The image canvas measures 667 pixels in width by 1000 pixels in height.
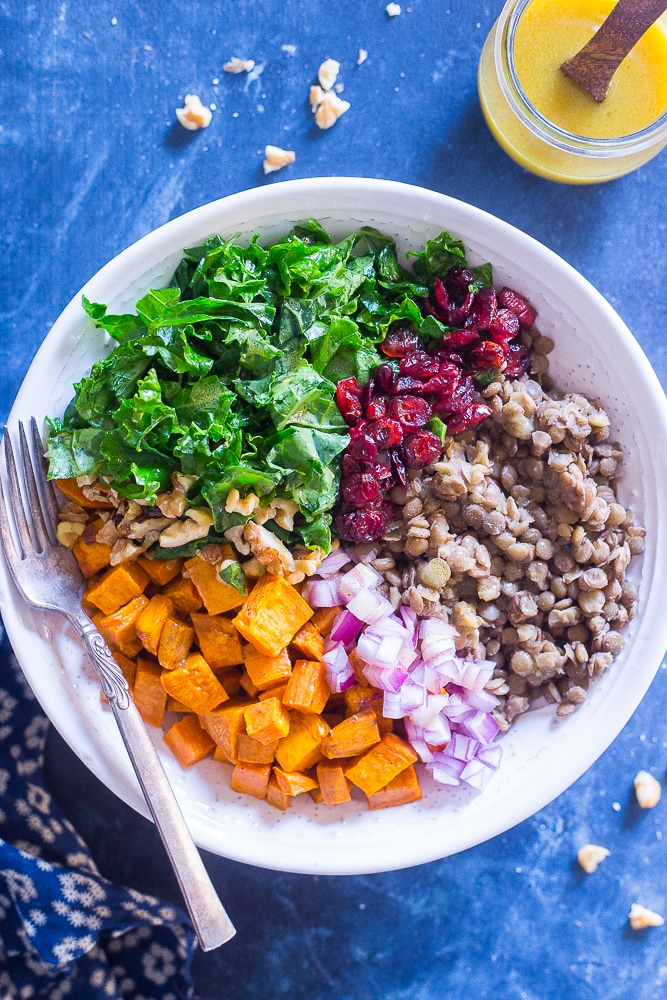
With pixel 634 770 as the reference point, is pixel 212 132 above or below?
above

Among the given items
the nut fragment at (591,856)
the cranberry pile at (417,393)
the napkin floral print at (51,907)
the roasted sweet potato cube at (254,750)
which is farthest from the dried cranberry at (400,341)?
the nut fragment at (591,856)

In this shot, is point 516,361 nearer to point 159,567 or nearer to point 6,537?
point 159,567

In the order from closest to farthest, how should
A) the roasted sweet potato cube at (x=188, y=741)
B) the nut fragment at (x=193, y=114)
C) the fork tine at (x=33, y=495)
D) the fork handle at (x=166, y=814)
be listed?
1. the fork handle at (x=166, y=814)
2. the fork tine at (x=33, y=495)
3. the roasted sweet potato cube at (x=188, y=741)
4. the nut fragment at (x=193, y=114)

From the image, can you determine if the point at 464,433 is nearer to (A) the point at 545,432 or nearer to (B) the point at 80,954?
A: (A) the point at 545,432

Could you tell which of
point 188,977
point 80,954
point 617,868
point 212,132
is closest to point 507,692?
point 617,868

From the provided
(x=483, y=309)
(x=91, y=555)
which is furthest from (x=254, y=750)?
(x=483, y=309)

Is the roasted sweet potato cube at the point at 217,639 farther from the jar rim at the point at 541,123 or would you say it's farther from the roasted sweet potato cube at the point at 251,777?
the jar rim at the point at 541,123
